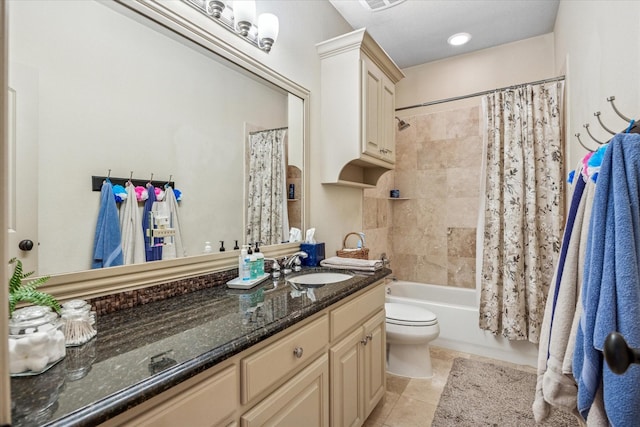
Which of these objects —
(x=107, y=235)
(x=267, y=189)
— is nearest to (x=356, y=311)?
(x=267, y=189)

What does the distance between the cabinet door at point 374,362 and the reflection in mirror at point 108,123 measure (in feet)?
2.83

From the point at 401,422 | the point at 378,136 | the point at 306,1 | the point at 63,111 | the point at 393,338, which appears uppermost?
the point at 306,1

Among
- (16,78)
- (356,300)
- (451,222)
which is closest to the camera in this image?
(16,78)

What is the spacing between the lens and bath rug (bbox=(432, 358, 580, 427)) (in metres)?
1.82

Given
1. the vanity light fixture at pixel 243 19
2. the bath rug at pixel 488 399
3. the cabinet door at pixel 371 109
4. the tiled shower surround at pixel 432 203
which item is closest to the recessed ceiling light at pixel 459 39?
the tiled shower surround at pixel 432 203

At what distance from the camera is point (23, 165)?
3.01 ft

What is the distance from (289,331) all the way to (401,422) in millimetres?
1238

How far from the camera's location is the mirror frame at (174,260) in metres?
1.02

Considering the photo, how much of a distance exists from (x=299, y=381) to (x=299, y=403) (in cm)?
8

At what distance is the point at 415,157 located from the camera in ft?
11.3

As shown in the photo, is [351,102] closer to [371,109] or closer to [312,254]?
[371,109]

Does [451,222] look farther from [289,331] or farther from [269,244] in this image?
[289,331]

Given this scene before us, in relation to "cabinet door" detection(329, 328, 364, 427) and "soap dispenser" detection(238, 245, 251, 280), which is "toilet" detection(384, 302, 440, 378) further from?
"soap dispenser" detection(238, 245, 251, 280)

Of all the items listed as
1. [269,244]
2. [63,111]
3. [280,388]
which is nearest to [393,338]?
[269,244]
